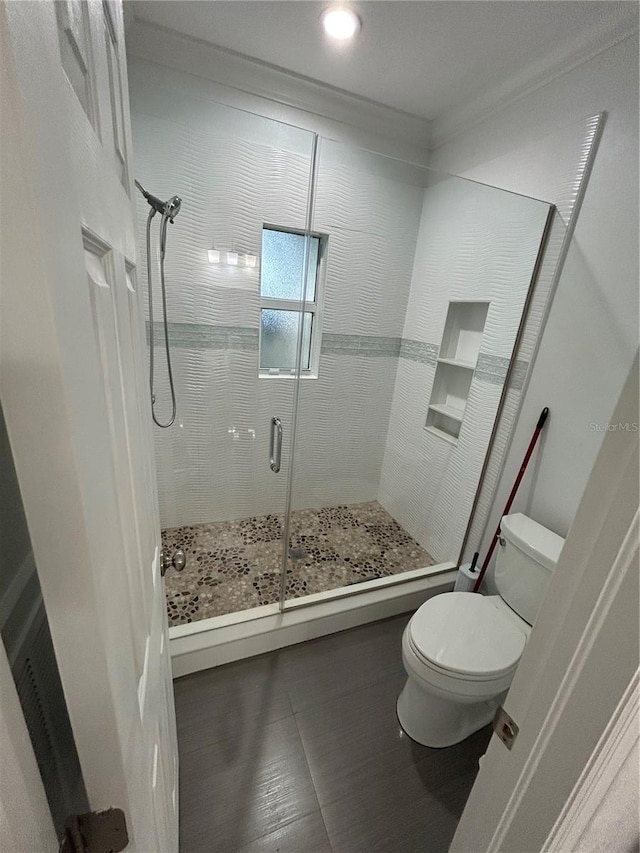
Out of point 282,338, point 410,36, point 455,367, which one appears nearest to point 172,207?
point 282,338

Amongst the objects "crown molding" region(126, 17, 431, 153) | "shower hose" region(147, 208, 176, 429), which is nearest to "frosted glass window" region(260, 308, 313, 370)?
"shower hose" region(147, 208, 176, 429)

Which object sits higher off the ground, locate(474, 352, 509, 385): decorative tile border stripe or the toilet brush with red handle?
locate(474, 352, 509, 385): decorative tile border stripe

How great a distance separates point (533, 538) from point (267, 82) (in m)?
2.40

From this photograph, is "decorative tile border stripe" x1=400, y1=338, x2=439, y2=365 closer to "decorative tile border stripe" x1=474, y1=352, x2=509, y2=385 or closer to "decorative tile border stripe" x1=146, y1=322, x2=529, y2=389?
"decorative tile border stripe" x1=146, y1=322, x2=529, y2=389

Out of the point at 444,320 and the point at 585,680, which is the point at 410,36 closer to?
the point at 444,320

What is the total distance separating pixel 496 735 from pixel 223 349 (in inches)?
76.0

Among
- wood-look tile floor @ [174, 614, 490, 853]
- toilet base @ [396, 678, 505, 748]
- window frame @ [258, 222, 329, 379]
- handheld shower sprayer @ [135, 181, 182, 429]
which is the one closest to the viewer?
wood-look tile floor @ [174, 614, 490, 853]

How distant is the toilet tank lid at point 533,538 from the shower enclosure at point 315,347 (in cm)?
39

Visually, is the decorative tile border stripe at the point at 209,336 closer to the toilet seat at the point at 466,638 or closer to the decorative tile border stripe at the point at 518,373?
the decorative tile border stripe at the point at 518,373

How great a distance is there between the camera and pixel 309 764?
47.9 inches

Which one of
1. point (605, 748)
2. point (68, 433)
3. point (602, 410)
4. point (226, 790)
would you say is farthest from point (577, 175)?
point (226, 790)

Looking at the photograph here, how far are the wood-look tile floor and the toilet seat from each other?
401mm

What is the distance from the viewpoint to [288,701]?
1.41 metres

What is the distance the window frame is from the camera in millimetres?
2000
